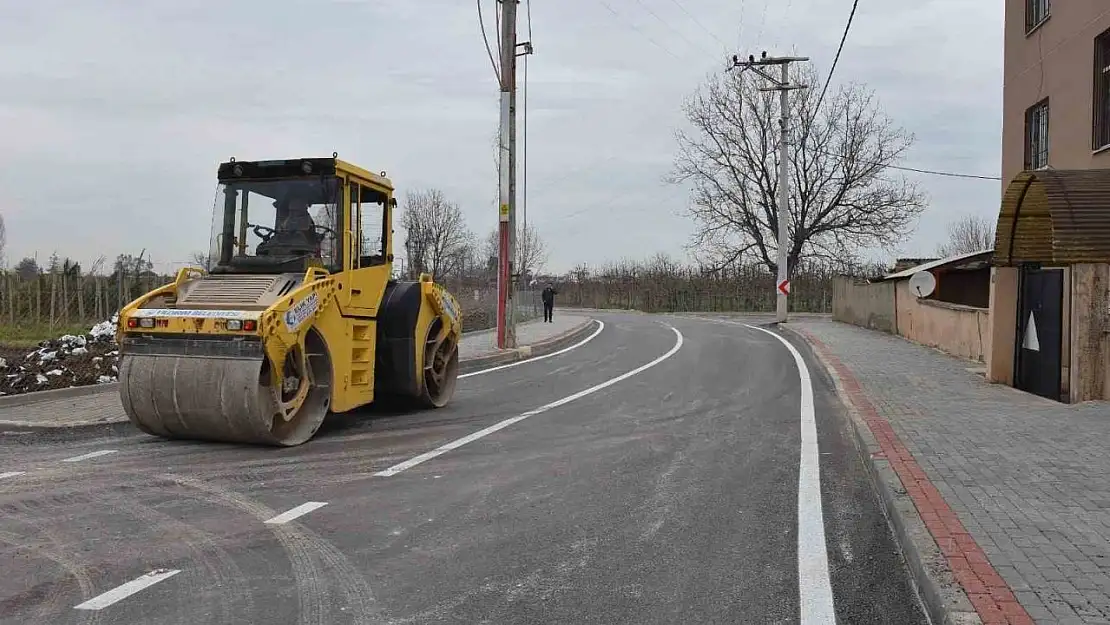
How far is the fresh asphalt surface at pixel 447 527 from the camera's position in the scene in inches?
180

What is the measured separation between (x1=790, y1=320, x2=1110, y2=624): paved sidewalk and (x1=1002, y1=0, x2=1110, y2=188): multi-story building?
5.35 m

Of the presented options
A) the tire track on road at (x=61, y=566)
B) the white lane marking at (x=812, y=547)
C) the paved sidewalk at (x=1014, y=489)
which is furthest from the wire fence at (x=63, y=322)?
the paved sidewalk at (x=1014, y=489)

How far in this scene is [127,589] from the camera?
4727 millimetres

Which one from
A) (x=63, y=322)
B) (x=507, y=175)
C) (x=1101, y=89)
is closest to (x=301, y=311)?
(x=507, y=175)

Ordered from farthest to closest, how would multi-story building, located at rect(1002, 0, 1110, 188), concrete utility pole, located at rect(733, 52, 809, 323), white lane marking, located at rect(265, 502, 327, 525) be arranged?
concrete utility pole, located at rect(733, 52, 809, 323) → multi-story building, located at rect(1002, 0, 1110, 188) → white lane marking, located at rect(265, 502, 327, 525)

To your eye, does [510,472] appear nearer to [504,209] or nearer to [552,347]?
[504,209]

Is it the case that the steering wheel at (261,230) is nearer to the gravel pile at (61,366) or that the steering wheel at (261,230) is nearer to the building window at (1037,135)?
the gravel pile at (61,366)

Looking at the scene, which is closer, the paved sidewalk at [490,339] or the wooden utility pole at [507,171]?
the paved sidewalk at [490,339]

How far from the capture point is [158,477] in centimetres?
735

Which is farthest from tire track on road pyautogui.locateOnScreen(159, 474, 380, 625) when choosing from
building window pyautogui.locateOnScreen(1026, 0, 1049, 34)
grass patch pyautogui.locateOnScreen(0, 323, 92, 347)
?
building window pyautogui.locateOnScreen(1026, 0, 1049, 34)

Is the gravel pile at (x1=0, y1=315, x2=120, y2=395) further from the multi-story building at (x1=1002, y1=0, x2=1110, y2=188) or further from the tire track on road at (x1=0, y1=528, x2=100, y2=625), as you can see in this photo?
the multi-story building at (x1=1002, y1=0, x2=1110, y2=188)

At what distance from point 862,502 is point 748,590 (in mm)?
2340

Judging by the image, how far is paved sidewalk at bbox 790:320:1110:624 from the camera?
14.5 feet

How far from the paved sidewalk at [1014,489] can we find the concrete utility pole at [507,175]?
30.2ft
